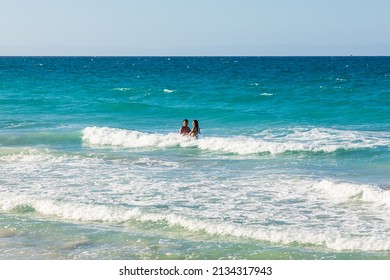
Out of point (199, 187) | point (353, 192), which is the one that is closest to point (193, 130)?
point (199, 187)

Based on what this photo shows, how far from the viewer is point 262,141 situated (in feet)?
78.1

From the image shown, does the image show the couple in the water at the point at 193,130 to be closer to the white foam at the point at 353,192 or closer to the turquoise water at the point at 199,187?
the turquoise water at the point at 199,187

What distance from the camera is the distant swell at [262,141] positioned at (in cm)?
2248

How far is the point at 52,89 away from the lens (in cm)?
5362

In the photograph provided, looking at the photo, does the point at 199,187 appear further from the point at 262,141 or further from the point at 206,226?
the point at 262,141

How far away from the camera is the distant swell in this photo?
22484mm

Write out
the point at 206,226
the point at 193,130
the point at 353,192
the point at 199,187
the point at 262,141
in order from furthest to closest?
the point at 193,130
the point at 262,141
the point at 199,187
the point at 353,192
the point at 206,226

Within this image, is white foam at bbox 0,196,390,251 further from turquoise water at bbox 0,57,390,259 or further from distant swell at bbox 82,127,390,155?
distant swell at bbox 82,127,390,155

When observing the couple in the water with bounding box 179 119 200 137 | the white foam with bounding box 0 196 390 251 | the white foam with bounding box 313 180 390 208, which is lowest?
the white foam with bounding box 0 196 390 251

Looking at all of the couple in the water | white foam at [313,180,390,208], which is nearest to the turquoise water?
white foam at [313,180,390,208]

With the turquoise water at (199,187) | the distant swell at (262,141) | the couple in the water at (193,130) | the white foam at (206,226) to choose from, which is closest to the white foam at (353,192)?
the turquoise water at (199,187)

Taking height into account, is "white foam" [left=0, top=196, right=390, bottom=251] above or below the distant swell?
below

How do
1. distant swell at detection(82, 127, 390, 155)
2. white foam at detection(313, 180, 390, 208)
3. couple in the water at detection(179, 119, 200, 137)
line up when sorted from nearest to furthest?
white foam at detection(313, 180, 390, 208) → distant swell at detection(82, 127, 390, 155) → couple in the water at detection(179, 119, 200, 137)

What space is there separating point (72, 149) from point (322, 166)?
31.3 ft
